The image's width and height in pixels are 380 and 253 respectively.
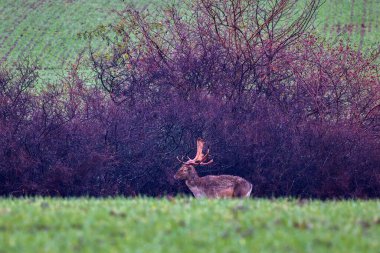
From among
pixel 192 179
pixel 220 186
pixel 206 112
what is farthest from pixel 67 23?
pixel 220 186

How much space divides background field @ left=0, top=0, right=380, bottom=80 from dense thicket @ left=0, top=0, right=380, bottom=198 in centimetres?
2314

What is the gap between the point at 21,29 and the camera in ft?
177

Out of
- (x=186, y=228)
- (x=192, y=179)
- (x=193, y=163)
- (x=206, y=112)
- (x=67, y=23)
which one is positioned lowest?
(x=192, y=179)

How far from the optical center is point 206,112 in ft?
69.0

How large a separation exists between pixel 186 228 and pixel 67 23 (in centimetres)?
4774

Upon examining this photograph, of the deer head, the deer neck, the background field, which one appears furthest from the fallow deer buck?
the background field

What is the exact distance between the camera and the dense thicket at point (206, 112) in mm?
20000

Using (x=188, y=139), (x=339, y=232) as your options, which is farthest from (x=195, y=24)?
(x=339, y=232)

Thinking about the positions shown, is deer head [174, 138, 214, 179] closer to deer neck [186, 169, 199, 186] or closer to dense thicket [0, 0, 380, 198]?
deer neck [186, 169, 199, 186]

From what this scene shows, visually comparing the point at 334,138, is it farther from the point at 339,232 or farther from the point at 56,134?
the point at 339,232

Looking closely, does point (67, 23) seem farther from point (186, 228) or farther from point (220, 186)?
point (186, 228)

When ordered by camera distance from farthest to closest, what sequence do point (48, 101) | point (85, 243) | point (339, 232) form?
point (48, 101)
point (339, 232)
point (85, 243)

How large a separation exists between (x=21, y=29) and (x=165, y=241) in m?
48.0

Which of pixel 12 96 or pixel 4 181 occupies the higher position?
pixel 12 96
